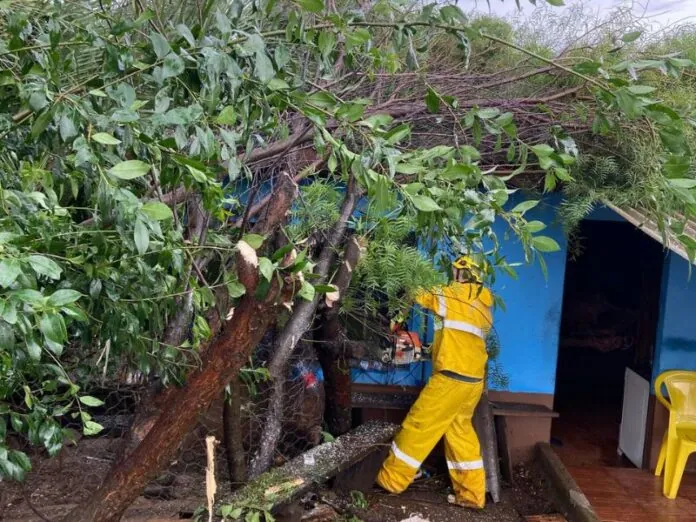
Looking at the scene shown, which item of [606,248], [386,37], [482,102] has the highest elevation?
[386,37]

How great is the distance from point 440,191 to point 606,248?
23.2 ft

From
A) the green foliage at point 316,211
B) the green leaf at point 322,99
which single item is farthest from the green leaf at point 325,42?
the green foliage at point 316,211

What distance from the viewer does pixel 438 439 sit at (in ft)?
17.4

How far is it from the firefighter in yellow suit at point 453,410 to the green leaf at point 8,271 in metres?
4.06

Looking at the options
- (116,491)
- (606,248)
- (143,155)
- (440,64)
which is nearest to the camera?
(143,155)

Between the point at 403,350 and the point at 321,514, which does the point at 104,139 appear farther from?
the point at 403,350

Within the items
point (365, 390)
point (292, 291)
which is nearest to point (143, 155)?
point (292, 291)

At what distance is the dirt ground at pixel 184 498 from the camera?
4.38 meters

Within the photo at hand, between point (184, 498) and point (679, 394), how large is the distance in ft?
13.1

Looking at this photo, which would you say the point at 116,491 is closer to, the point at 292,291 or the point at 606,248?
the point at 292,291

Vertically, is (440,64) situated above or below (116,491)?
above

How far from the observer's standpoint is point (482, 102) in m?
4.44

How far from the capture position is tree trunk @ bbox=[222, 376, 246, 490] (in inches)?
155

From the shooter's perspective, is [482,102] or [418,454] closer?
[482,102]
